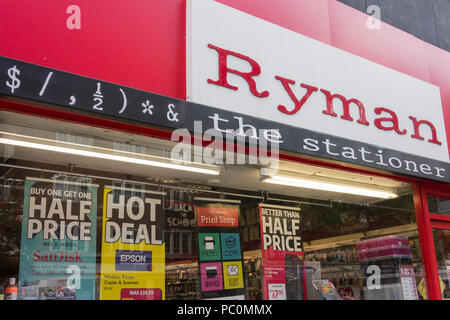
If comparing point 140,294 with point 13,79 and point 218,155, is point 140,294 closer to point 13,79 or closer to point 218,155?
point 218,155

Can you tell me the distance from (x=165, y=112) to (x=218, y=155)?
0.90 m

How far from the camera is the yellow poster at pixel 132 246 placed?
4199 millimetres

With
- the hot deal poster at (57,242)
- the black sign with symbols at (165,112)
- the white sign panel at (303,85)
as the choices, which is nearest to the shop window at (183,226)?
the hot deal poster at (57,242)

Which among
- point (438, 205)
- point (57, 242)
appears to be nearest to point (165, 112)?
point (57, 242)

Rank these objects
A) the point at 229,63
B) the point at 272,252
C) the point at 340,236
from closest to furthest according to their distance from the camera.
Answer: the point at 229,63
the point at 272,252
the point at 340,236

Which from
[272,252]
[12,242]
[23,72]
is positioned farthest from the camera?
[272,252]

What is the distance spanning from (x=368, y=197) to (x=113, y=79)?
11.3 feet

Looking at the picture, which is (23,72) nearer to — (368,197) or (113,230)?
(113,230)

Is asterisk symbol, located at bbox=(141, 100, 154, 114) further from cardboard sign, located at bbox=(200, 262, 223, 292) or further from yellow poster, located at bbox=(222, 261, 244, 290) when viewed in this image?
yellow poster, located at bbox=(222, 261, 244, 290)

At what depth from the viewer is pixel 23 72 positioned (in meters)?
3.37

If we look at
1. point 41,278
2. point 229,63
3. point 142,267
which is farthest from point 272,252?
point 41,278

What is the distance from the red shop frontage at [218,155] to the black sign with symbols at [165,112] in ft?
0.04

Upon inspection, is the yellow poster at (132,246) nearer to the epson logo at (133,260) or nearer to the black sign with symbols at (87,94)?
the epson logo at (133,260)

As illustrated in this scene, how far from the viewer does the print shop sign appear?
449 centimetres
